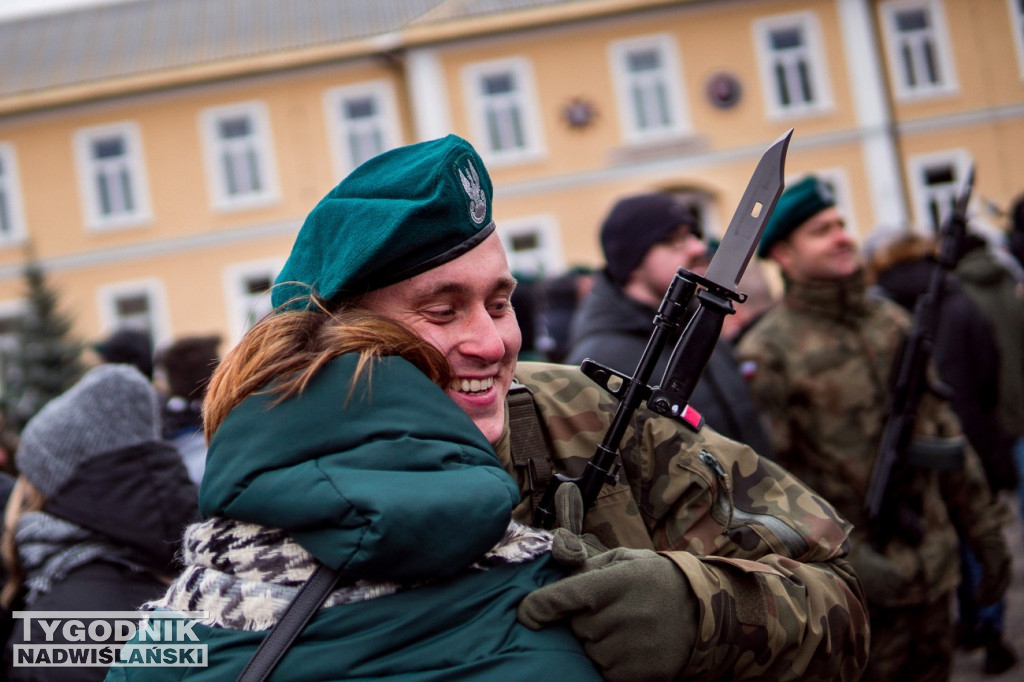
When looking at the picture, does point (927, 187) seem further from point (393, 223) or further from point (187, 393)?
point (393, 223)

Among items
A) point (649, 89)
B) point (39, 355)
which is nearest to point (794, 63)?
point (649, 89)

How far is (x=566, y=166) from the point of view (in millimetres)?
20234

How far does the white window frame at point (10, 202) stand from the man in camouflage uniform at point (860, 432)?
66.0 ft

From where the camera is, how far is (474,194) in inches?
68.7

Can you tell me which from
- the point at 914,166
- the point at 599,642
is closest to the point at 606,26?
the point at 914,166

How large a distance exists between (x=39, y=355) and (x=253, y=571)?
Result: 19.0 m

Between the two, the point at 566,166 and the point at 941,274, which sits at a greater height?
the point at 566,166

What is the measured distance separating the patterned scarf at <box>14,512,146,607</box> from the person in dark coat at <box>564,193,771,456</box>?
153 cm

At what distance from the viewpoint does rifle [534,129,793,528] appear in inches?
70.5

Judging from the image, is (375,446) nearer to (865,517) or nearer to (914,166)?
(865,517)

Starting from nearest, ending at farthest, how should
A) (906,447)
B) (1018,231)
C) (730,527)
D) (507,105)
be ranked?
(730,527) < (906,447) < (1018,231) < (507,105)

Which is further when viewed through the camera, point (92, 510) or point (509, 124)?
point (509, 124)

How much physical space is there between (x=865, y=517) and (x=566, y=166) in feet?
56.2

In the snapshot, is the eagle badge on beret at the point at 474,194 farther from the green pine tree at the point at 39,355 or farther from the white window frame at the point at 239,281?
the white window frame at the point at 239,281
